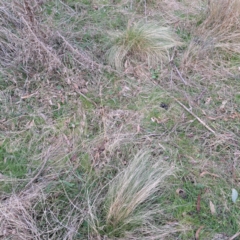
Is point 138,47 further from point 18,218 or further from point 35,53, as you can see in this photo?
point 18,218

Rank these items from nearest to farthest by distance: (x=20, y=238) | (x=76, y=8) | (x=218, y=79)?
(x=20, y=238) < (x=218, y=79) < (x=76, y=8)

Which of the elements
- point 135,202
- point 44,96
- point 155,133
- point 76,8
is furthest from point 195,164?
point 76,8

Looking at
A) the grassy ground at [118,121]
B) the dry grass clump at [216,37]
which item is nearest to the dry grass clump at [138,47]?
the grassy ground at [118,121]

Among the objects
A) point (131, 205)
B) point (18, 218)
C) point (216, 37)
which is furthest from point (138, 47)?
point (18, 218)

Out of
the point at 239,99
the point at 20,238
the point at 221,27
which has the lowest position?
the point at 20,238

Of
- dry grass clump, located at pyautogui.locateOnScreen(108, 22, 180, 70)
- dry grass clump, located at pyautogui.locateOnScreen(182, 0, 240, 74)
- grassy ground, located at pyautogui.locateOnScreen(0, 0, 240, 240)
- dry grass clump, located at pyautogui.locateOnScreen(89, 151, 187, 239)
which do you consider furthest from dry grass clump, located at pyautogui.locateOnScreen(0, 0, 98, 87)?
dry grass clump, located at pyautogui.locateOnScreen(89, 151, 187, 239)

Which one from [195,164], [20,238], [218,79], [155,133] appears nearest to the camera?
[20,238]

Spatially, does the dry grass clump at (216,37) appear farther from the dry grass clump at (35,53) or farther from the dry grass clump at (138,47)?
the dry grass clump at (35,53)

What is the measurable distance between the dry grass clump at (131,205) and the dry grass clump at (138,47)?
109 cm

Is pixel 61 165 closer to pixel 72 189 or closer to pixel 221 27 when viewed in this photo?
pixel 72 189

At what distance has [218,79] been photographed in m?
2.60

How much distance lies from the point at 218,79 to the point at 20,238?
6.27ft

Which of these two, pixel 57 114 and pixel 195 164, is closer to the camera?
pixel 195 164

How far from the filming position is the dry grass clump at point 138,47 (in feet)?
8.60
